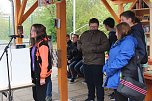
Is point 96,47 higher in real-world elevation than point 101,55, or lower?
higher

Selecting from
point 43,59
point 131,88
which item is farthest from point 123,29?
point 43,59

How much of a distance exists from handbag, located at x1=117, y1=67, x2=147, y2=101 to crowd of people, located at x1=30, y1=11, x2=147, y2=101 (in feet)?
0.15

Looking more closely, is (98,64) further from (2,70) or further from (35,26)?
(2,70)

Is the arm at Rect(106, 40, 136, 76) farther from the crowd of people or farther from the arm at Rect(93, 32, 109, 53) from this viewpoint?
the arm at Rect(93, 32, 109, 53)

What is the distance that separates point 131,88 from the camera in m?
2.78

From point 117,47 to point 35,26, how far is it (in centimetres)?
109

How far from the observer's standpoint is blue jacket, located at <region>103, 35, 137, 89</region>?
9.05ft

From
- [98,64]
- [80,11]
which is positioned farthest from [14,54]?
[80,11]

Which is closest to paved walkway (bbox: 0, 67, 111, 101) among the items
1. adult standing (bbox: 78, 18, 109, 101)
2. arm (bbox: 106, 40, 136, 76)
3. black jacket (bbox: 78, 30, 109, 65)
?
adult standing (bbox: 78, 18, 109, 101)

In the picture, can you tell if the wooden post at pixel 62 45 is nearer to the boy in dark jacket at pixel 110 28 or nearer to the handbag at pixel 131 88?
the boy in dark jacket at pixel 110 28

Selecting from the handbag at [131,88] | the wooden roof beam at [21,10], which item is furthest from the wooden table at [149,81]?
the wooden roof beam at [21,10]

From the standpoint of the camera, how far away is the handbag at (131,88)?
9.11 ft

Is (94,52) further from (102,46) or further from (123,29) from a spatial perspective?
(123,29)

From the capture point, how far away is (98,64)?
3.95 metres
